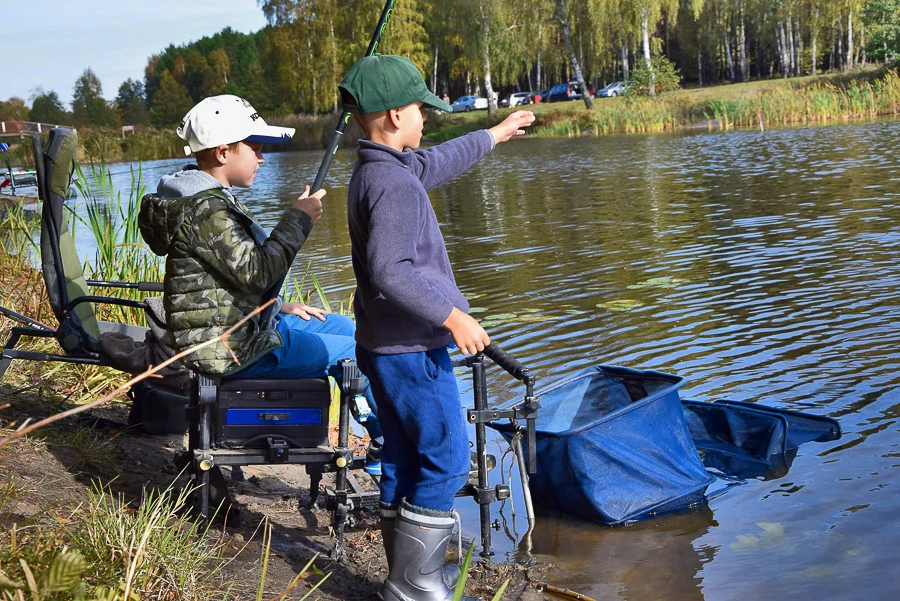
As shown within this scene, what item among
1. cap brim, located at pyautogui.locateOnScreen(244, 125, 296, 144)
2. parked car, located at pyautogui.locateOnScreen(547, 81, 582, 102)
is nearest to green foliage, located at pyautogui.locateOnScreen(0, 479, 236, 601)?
cap brim, located at pyautogui.locateOnScreen(244, 125, 296, 144)

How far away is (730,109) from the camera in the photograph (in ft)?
107

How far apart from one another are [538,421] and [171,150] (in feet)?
153

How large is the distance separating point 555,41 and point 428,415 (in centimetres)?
5101

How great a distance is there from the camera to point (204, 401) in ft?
11.4

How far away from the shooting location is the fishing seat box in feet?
11.5

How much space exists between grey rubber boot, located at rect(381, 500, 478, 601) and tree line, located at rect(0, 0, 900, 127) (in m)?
28.7

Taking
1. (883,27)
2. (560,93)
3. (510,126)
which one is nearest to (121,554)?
(510,126)

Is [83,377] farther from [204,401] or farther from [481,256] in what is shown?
[481,256]

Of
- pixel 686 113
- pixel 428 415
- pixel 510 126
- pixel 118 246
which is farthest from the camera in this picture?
pixel 686 113

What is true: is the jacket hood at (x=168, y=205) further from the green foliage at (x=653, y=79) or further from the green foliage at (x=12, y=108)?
the green foliage at (x=653, y=79)

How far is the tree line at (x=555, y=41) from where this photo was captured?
4284cm

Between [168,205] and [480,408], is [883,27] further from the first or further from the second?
[168,205]

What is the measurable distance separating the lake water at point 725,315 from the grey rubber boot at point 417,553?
87 centimetres

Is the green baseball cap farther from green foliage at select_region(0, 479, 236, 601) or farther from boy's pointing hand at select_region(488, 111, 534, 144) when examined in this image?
green foliage at select_region(0, 479, 236, 601)
